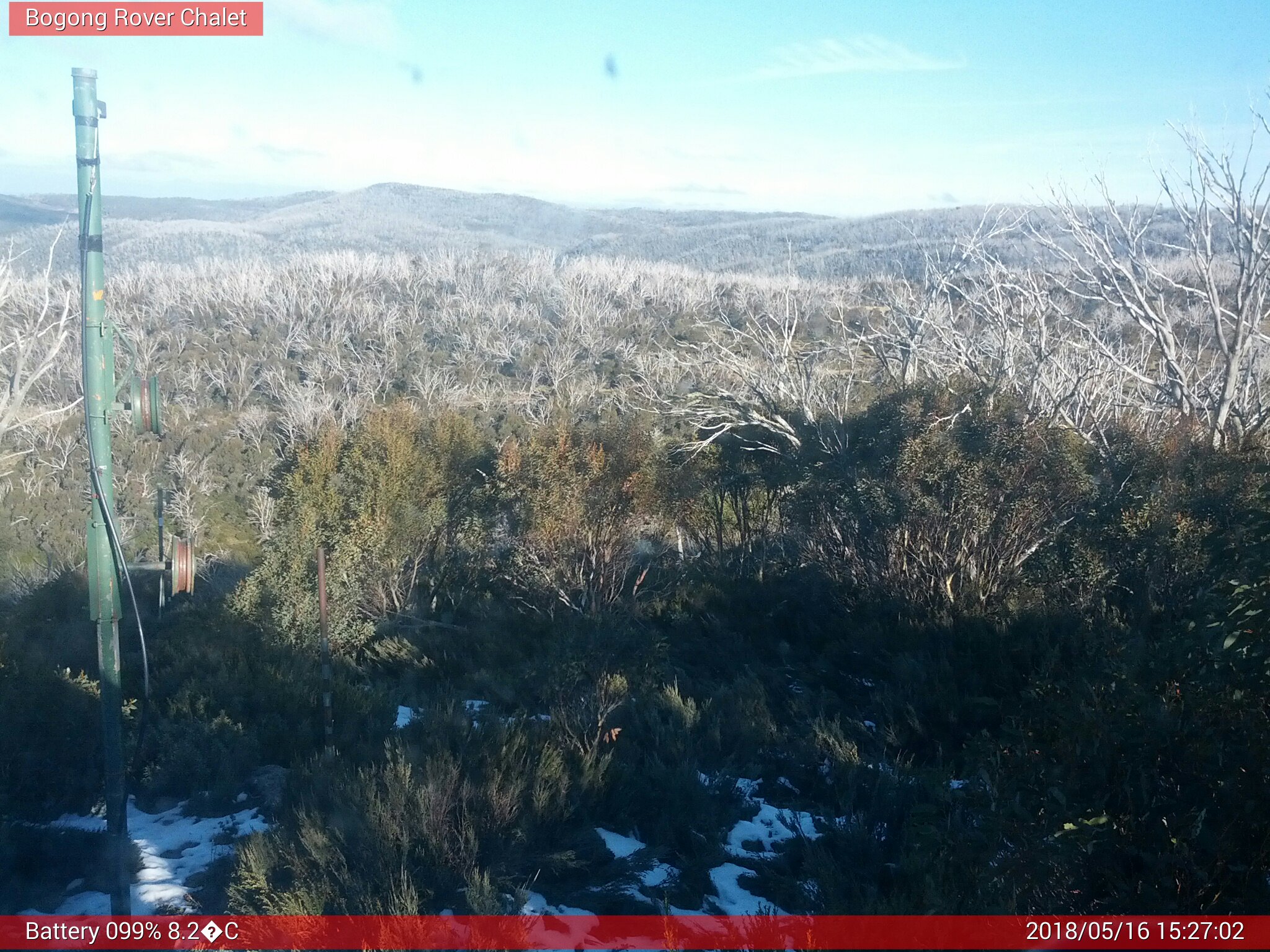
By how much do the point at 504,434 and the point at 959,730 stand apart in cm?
1594

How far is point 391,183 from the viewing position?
307 feet

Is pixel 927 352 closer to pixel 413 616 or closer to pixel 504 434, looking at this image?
pixel 413 616

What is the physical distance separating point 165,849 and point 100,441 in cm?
244

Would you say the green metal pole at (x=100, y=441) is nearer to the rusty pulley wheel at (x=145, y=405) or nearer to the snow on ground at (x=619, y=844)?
the rusty pulley wheel at (x=145, y=405)

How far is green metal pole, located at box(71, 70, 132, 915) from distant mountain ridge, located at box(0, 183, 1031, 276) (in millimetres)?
37899

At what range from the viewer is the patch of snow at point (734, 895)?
3.92 m

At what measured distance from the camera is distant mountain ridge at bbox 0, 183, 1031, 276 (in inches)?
2115

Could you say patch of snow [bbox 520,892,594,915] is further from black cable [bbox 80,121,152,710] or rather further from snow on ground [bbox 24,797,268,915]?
black cable [bbox 80,121,152,710]

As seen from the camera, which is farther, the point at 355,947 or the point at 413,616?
the point at 413,616

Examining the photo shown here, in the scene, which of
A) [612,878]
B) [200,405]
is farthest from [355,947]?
[200,405]

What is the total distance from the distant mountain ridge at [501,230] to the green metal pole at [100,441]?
37899 millimetres

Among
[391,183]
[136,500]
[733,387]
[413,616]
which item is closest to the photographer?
[413,616]

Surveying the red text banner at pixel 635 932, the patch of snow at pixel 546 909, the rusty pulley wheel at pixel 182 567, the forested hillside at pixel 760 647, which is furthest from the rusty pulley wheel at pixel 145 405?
the patch of snow at pixel 546 909

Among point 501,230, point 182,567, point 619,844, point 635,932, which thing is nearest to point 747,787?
point 619,844
